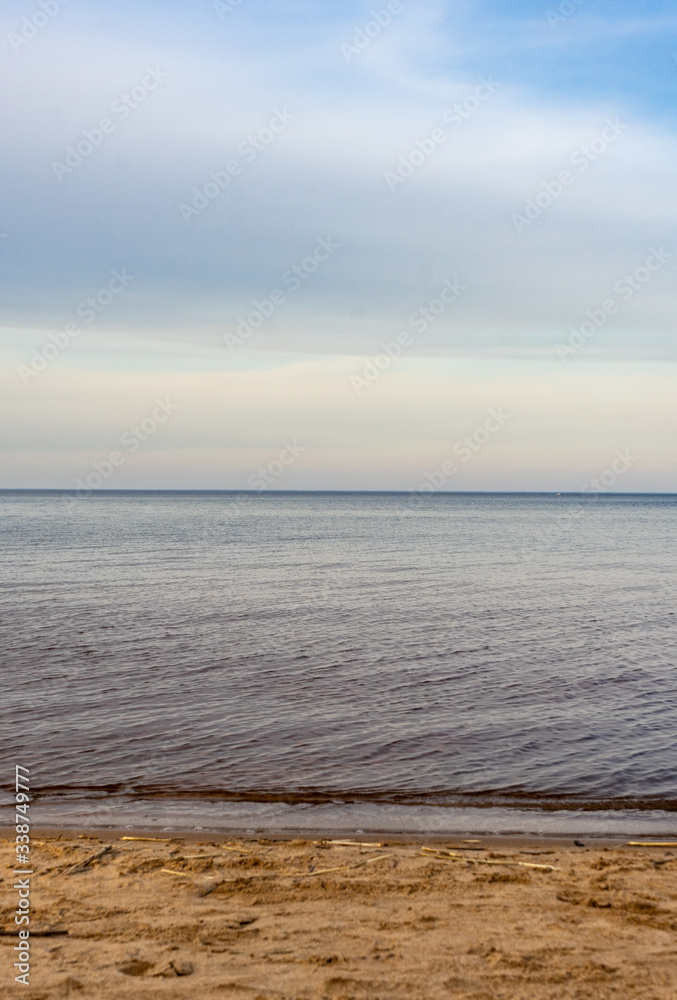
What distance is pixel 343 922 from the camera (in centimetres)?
691

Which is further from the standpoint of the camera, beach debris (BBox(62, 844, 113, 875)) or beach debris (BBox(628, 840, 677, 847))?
beach debris (BBox(628, 840, 677, 847))

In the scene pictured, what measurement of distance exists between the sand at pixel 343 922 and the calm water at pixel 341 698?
165cm

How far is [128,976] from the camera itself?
228 inches

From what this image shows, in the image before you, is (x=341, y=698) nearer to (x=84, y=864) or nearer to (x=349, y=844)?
(x=349, y=844)

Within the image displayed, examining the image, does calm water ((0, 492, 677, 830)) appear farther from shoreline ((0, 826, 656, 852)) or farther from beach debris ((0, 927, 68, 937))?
beach debris ((0, 927, 68, 937))

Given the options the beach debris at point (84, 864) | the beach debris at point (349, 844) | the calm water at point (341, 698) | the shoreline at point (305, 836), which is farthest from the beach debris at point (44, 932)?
the calm water at point (341, 698)

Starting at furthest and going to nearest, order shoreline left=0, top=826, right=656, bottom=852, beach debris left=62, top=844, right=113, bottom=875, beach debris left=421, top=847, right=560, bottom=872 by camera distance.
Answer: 1. shoreline left=0, top=826, right=656, bottom=852
2. beach debris left=421, top=847, right=560, bottom=872
3. beach debris left=62, top=844, right=113, bottom=875

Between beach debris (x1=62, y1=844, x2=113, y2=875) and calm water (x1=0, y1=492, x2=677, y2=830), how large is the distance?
149cm

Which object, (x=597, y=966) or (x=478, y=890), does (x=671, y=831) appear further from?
(x=597, y=966)

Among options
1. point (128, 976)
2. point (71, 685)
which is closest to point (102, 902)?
point (128, 976)

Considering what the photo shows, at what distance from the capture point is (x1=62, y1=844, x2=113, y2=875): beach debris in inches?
322

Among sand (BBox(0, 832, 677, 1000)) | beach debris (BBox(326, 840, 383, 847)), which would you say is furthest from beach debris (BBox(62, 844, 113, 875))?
beach debris (BBox(326, 840, 383, 847))

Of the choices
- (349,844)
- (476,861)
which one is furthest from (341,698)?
(476,861)

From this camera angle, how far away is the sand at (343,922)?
18.8ft
